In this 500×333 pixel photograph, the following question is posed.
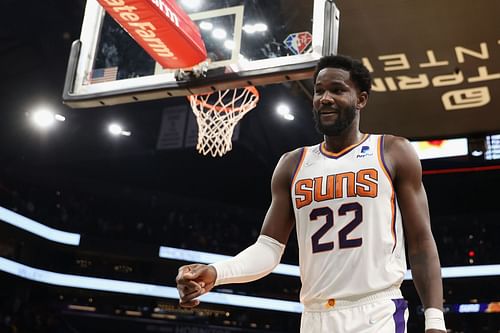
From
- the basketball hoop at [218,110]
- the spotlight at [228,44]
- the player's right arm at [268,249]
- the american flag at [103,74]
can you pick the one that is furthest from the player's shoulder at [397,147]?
the basketball hoop at [218,110]

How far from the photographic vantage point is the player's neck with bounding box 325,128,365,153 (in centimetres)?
247

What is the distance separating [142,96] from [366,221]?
11.1 feet

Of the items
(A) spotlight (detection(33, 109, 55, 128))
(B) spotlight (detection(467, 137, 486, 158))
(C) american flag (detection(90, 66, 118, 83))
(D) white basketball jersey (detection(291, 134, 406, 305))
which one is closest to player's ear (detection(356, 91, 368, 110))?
(D) white basketball jersey (detection(291, 134, 406, 305))

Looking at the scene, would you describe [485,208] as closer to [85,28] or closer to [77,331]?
[77,331]

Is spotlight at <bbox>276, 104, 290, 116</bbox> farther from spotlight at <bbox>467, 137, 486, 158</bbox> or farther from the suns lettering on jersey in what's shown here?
the suns lettering on jersey

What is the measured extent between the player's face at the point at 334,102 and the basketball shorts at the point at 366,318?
676mm

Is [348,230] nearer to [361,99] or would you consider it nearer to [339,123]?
[339,123]

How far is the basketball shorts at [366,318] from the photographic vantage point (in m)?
2.12

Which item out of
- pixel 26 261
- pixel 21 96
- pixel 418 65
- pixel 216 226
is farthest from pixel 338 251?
pixel 216 226

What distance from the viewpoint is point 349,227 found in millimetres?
2270

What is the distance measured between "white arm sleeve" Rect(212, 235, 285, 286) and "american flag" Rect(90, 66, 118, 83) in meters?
3.22

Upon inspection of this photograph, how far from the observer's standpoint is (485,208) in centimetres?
1942

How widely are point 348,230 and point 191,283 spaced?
61 centimetres

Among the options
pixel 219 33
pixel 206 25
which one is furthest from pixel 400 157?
pixel 206 25
